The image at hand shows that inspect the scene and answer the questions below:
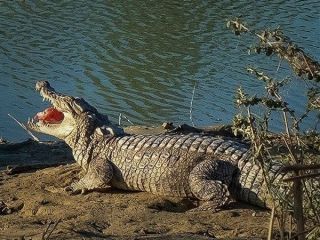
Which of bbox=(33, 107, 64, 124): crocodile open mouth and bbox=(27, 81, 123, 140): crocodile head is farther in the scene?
bbox=(33, 107, 64, 124): crocodile open mouth

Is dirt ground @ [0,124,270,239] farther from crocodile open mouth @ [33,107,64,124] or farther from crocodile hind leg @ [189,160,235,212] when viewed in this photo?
crocodile open mouth @ [33,107,64,124]

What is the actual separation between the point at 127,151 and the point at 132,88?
266 inches

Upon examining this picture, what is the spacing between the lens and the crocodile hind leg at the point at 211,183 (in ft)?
20.0

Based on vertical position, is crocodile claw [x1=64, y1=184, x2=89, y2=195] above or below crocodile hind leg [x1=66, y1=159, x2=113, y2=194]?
below

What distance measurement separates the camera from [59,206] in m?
6.28

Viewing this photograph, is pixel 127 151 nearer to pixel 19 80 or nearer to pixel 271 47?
pixel 271 47

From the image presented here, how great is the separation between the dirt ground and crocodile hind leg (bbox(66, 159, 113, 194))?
0.22 feet

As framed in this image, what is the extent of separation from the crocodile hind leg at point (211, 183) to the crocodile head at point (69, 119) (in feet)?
4.28

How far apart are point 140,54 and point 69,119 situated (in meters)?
8.42

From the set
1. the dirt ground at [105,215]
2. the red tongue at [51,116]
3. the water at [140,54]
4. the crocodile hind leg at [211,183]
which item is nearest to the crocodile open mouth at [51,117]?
the red tongue at [51,116]

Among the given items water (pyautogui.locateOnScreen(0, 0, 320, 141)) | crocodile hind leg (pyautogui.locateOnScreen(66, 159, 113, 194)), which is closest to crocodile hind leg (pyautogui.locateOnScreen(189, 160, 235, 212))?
crocodile hind leg (pyautogui.locateOnScreen(66, 159, 113, 194))

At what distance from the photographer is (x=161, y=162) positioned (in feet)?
21.7

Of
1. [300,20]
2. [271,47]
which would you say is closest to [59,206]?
[271,47]

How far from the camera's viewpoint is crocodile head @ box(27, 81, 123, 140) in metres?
7.42
